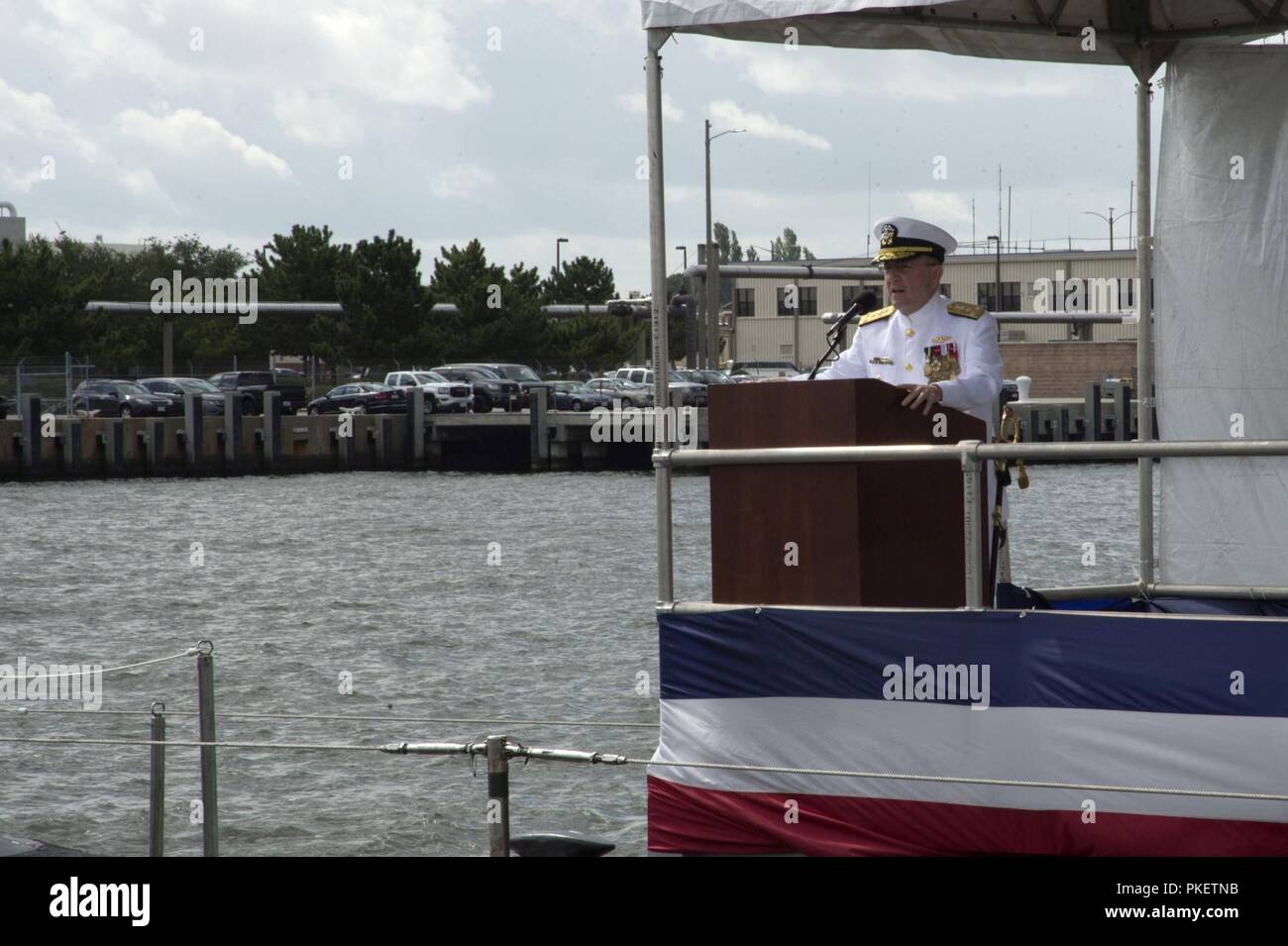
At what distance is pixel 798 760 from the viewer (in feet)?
20.0

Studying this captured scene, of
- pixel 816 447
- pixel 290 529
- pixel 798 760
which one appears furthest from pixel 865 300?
pixel 290 529

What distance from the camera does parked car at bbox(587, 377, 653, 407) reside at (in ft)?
215

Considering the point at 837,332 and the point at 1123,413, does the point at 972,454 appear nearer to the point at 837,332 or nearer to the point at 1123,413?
the point at 837,332

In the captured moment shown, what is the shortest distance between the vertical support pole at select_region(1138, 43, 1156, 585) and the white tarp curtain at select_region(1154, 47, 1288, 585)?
93mm

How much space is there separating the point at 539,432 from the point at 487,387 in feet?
22.6

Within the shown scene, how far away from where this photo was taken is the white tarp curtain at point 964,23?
20.1 ft

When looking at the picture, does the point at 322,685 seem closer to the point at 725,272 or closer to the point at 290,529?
the point at 290,529

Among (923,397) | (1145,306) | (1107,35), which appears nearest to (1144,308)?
(1145,306)

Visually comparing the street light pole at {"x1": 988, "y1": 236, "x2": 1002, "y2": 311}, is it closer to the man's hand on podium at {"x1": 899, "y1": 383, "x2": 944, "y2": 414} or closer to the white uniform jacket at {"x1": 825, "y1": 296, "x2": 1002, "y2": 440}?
the white uniform jacket at {"x1": 825, "y1": 296, "x2": 1002, "y2": 440}

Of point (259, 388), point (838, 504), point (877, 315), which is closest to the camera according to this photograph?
point (838, 504)

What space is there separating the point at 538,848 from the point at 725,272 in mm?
38080

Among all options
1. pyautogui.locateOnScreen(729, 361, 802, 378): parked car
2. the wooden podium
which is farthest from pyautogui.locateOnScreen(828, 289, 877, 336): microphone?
pyautogui.locateOnScreen(729, 361, 802, 378): parked car

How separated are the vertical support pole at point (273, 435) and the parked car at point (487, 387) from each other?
30.0ft

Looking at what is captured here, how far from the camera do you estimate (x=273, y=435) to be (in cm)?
5950
